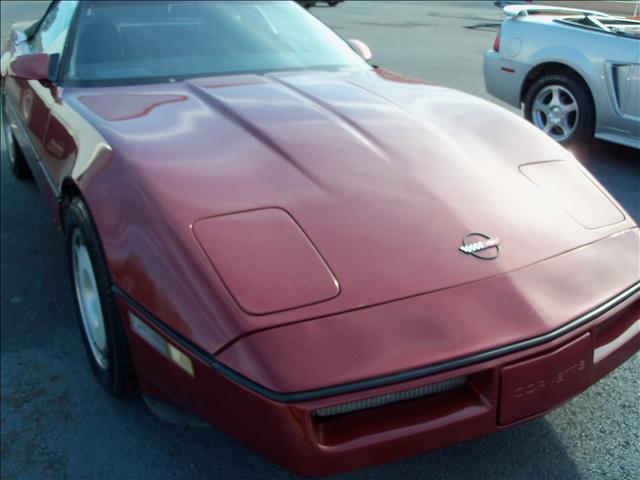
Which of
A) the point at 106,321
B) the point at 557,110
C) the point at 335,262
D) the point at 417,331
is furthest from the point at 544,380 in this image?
the point at 557,110

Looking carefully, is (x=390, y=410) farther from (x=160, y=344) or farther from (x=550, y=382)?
(x=160, y=344)

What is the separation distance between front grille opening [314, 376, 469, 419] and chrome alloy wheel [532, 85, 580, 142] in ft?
12.4

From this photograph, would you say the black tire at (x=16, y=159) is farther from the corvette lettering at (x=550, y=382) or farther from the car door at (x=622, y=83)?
the car door at (x=622, y=83)

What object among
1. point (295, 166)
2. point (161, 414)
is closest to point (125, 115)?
point (295, 166)

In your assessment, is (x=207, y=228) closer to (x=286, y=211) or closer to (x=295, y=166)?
A: (x=286, y=211)

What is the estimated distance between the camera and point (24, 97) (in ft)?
11.3

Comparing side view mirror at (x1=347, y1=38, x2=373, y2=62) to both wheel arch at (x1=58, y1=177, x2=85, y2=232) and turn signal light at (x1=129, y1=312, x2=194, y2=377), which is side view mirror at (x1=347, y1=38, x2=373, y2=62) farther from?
turn signal light at (x1=129, y1=312, x2=194, y2=377)

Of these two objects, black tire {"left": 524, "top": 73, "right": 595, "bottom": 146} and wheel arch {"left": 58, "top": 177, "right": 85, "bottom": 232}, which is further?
black tire {"left": 524, "top": 73, "right": 595, "bottom": 146}

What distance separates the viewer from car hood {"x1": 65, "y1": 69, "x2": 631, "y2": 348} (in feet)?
5.73

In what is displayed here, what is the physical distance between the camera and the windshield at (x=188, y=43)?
3.01 metres

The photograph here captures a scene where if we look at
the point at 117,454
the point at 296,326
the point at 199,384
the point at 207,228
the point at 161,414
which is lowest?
the point at 117,454

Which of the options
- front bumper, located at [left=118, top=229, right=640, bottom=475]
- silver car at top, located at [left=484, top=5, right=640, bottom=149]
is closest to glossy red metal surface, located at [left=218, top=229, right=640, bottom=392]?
front bumper, located at [left=118, top=229, right=640, bottom=475]

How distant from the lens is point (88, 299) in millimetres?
2453

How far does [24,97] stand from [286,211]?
2.17 meters
